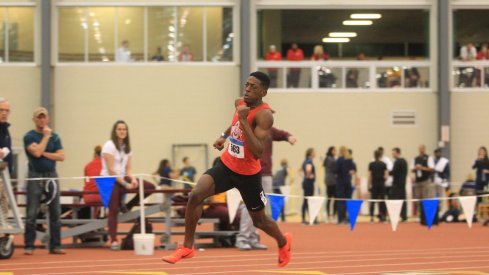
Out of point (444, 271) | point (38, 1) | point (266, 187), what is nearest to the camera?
point (444, 271)

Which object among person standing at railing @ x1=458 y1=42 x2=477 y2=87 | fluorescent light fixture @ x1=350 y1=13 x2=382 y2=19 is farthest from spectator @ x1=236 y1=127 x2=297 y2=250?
fluorescent light fixture @ x1=350 y1=13 x2=382 y2=19

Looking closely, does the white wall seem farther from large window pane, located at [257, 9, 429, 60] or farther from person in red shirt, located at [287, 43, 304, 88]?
large window pane, located at [257, 9, 429, 60]

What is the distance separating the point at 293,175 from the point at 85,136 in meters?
6.42

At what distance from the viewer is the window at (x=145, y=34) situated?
3438 centimetres

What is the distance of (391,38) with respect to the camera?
116ft

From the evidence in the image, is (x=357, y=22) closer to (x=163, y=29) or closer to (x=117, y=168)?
(x=163, y=29)

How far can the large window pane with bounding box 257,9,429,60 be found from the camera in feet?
116

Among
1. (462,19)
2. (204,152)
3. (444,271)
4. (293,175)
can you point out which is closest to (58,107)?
(204,152)

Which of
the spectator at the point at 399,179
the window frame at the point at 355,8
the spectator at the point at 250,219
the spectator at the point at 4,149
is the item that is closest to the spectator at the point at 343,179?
the spectator at the point at 399,179

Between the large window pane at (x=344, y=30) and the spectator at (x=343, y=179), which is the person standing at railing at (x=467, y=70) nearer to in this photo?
the large window pane at (x=344, y=30)

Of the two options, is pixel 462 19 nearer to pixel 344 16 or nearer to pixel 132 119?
pixel 344 16

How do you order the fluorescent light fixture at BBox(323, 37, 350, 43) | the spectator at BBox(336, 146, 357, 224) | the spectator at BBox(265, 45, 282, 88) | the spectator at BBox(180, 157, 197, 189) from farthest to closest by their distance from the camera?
the fluorescent light fixture at BBox(323, 37, 350, 43)
the spectator at BBox(265, 45, 282, 88)
the spectator at BBox(180, 157, 197, 189)
the spectator at BBox(336, 146, 357, 224)

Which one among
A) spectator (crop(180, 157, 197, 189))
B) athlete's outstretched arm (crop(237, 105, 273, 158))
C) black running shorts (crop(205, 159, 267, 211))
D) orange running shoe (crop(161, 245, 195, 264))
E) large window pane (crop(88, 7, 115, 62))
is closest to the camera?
athlete's outstretched arm (crop(237, 105, 273, 158))

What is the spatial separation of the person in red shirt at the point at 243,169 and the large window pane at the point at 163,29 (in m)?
23.4
